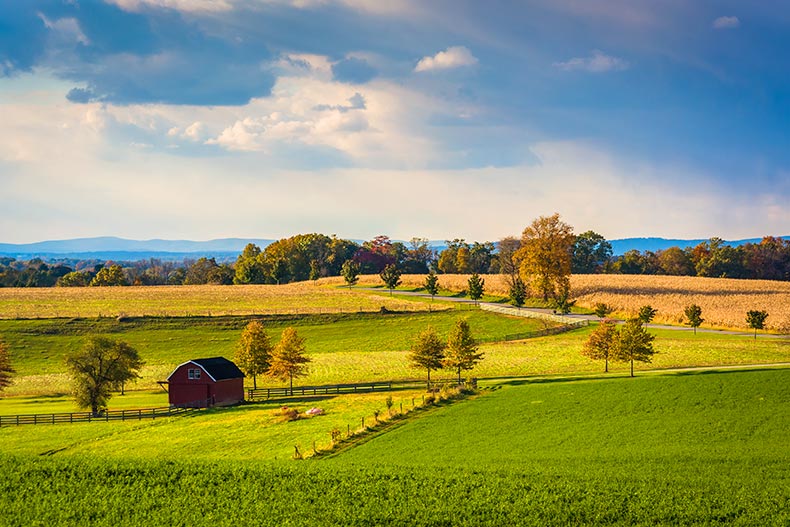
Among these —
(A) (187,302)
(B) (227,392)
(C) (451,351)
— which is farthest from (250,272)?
(C) (451,351)

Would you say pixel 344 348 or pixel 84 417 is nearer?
pixel 84 417

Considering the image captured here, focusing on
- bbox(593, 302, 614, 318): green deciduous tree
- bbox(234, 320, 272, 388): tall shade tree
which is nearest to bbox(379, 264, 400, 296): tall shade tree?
bbox(593, 302, 614, 318): green deciduous tree

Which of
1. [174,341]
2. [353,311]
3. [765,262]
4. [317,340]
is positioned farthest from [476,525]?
[765,262]

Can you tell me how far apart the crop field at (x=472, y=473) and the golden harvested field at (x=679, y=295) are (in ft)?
135

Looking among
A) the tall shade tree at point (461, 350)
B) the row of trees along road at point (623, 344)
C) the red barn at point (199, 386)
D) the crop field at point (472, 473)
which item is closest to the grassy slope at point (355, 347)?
the row of trees along road at point (623, 344)

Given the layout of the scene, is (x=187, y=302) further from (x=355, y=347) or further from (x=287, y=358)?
(x=287, y=358)

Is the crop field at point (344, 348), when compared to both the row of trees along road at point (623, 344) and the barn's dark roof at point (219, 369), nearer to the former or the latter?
the row of trees along road at point (623, 344)

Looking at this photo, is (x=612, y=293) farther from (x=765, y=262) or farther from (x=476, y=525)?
(x=476, y=525)

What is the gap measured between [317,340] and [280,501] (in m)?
68.5

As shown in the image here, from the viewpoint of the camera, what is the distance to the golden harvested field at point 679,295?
91750 mm

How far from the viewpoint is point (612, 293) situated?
117500 millimetres

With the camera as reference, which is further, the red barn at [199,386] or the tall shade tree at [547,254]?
the tall shade tree at [547,254]

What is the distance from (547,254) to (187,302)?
67.4 m

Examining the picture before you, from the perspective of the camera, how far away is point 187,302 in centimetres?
12506
